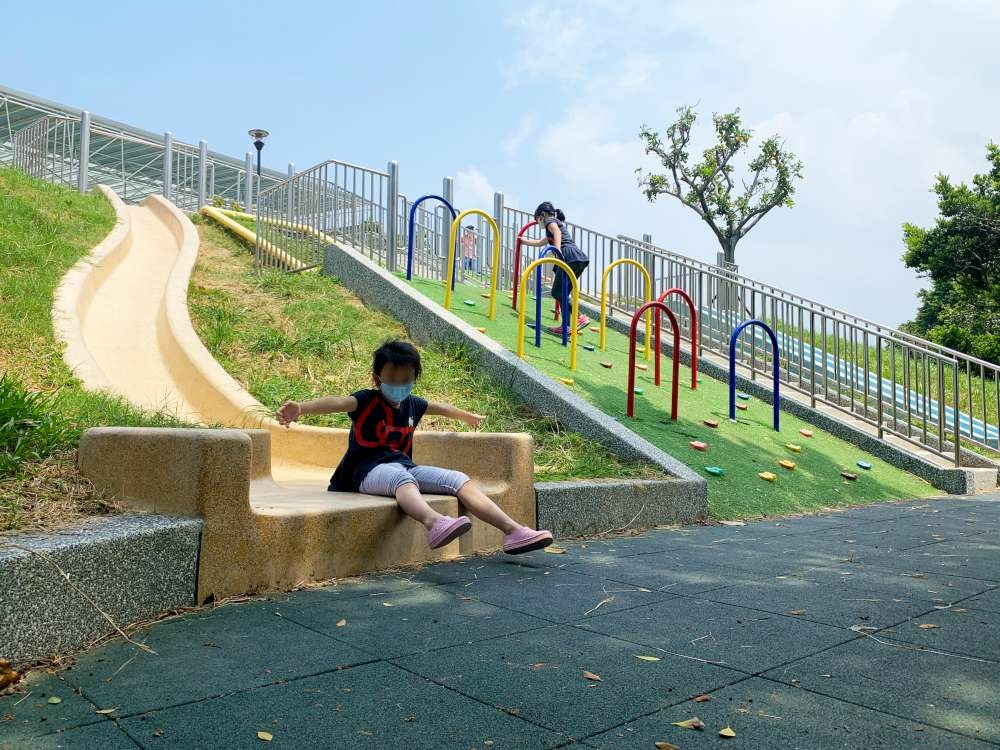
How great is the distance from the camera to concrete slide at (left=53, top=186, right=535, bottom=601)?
11.2ft

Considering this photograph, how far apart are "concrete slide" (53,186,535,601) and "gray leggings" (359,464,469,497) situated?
71mm

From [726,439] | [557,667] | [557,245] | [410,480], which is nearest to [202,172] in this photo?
[557,245]

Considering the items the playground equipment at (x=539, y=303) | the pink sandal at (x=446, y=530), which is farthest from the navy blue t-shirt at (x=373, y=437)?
the playground equipment at (x=539, y=303)

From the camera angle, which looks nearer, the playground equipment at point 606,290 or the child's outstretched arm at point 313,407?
the child's outstretched arm at point 313,407

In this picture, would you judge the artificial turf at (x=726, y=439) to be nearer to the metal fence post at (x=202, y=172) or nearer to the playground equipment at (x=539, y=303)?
the playground equipment at (x=539, y=303)

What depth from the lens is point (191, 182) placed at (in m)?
24.6

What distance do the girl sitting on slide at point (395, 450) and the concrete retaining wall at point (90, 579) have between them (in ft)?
3.77

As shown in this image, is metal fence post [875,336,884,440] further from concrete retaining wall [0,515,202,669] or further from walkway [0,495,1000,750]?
concrete retaining wall [0,515,202,669]

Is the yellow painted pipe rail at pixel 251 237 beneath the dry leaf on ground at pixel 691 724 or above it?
above

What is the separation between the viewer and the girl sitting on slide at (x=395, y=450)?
14.1ft

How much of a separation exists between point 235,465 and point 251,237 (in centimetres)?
1147

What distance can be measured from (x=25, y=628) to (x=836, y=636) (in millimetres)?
2780

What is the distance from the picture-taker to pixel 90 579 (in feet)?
9.55

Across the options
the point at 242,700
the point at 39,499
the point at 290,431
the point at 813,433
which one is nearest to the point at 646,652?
the point at 242,700
